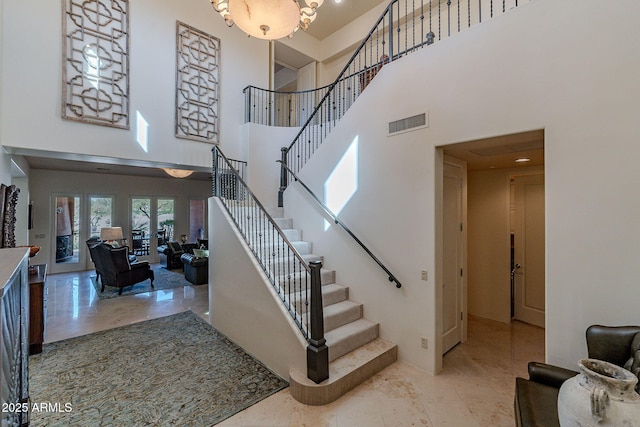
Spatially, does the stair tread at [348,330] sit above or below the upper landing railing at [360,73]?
below

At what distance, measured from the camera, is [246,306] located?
3.65 meters

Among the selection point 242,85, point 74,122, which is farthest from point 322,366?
point 242,85

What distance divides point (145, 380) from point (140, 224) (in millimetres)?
8466

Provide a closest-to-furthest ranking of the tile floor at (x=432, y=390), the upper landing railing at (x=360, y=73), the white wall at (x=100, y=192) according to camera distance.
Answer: the tile floor at (x=432, y=390), the upper landing railing at (x=360, y=73), the white wall at (x=100, y=192)

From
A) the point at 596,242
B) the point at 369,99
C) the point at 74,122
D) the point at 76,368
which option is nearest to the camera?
the point at 596,242

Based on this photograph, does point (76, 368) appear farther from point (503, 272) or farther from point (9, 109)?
point (503, 272)

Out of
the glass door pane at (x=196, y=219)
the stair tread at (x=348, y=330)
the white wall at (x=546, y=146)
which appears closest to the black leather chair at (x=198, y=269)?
the glass door pane at (x=196, y=219)

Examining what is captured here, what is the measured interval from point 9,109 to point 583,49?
6746 millimetres

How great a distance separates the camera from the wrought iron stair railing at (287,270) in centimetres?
272

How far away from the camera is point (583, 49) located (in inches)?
88.0

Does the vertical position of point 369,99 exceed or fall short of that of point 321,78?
it falls short

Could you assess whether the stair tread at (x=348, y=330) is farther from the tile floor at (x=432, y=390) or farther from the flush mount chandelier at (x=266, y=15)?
the flush mount chandelier at (x=266, y=15)

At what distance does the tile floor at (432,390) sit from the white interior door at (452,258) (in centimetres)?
27

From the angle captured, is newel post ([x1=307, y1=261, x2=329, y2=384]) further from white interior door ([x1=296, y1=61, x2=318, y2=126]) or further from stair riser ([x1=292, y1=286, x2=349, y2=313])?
white interior door ([x1=296, y1=61, x2=318, y2=126])
